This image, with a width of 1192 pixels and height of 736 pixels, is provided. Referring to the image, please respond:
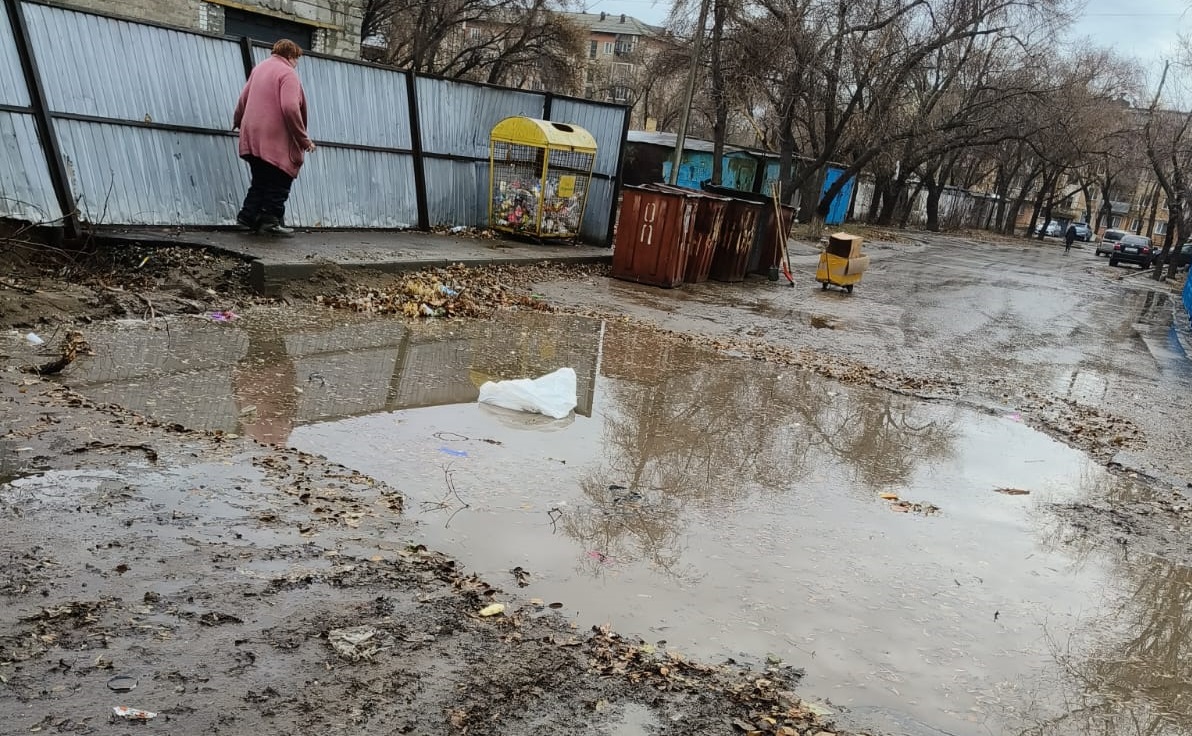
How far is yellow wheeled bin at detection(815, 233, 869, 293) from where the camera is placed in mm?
15352

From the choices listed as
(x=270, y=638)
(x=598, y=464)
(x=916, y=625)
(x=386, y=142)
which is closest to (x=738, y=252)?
(x=386, y=142)

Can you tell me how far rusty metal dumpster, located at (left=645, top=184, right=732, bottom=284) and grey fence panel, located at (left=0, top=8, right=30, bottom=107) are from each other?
7.53 metres

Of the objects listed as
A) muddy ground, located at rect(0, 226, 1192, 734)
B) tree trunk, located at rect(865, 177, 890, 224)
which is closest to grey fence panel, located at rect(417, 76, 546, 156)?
muddy ground, located at rect(0, 226, 1192, 734)

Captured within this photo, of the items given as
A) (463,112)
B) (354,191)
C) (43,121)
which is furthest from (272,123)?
(463,112)

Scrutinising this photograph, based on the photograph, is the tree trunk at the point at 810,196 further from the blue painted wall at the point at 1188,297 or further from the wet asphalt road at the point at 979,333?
the blue painted wall at the point at 1188,297

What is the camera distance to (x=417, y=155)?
41.0 feet

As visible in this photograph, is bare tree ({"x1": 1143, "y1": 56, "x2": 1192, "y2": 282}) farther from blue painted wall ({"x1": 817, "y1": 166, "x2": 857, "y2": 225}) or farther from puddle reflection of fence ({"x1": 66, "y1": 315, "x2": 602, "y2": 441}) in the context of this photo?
puddle reflection of fence ({"x1": 66, "y1": 315, "x2": 602, "y2": 441})

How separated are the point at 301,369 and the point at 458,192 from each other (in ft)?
25.6

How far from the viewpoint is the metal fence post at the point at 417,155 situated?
1229 centimetres

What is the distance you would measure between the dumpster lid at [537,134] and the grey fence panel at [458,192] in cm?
70

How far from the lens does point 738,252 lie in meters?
14.7

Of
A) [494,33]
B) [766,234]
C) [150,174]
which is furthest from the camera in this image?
[494,33]

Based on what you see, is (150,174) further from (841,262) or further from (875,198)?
(875,198)

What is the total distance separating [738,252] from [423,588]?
12063mm
